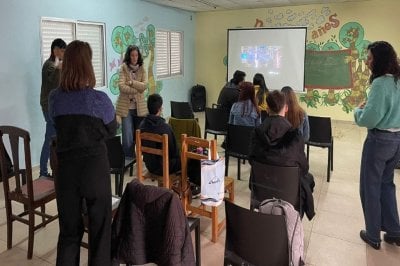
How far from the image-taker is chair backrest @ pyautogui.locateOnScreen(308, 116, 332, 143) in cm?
373

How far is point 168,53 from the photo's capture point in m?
7.32

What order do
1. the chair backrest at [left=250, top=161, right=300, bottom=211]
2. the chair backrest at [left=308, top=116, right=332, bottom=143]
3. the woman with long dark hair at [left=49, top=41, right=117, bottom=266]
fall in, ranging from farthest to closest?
the chair backrest at [left=308, top=116, right=332, bottom=143]
the chair backrest at [left=250, top=161, right=300, bottom=211]
the woman with long dark hair at [left=49, top=41, right=117, bottom=266]

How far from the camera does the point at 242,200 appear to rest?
3.36 metres

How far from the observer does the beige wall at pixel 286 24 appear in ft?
21.1

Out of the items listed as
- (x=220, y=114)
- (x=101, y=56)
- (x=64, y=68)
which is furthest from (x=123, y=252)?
(x=101, y=56)

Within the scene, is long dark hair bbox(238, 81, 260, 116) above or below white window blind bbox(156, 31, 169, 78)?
below

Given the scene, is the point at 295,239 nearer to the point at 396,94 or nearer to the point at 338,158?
the point at 396,94

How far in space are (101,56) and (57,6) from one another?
43.8 inches

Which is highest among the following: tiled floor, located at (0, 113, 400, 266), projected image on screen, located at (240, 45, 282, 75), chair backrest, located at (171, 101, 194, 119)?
projected image on screen, located at (240, 45, 282, 75)

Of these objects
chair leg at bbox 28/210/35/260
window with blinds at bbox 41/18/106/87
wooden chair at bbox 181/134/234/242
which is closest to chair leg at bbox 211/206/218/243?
wooden chair at bbox 181/134/234/242

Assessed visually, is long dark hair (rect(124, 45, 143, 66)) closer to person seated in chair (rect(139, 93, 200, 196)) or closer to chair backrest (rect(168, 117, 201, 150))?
chair backrest (rect(168, 117, 201, 150))

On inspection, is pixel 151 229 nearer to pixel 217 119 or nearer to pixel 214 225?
pixel 214 225

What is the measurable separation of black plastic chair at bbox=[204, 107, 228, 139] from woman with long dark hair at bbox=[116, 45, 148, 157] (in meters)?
0.89

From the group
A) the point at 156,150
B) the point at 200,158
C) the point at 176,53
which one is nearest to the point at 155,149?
the point at 156,150
